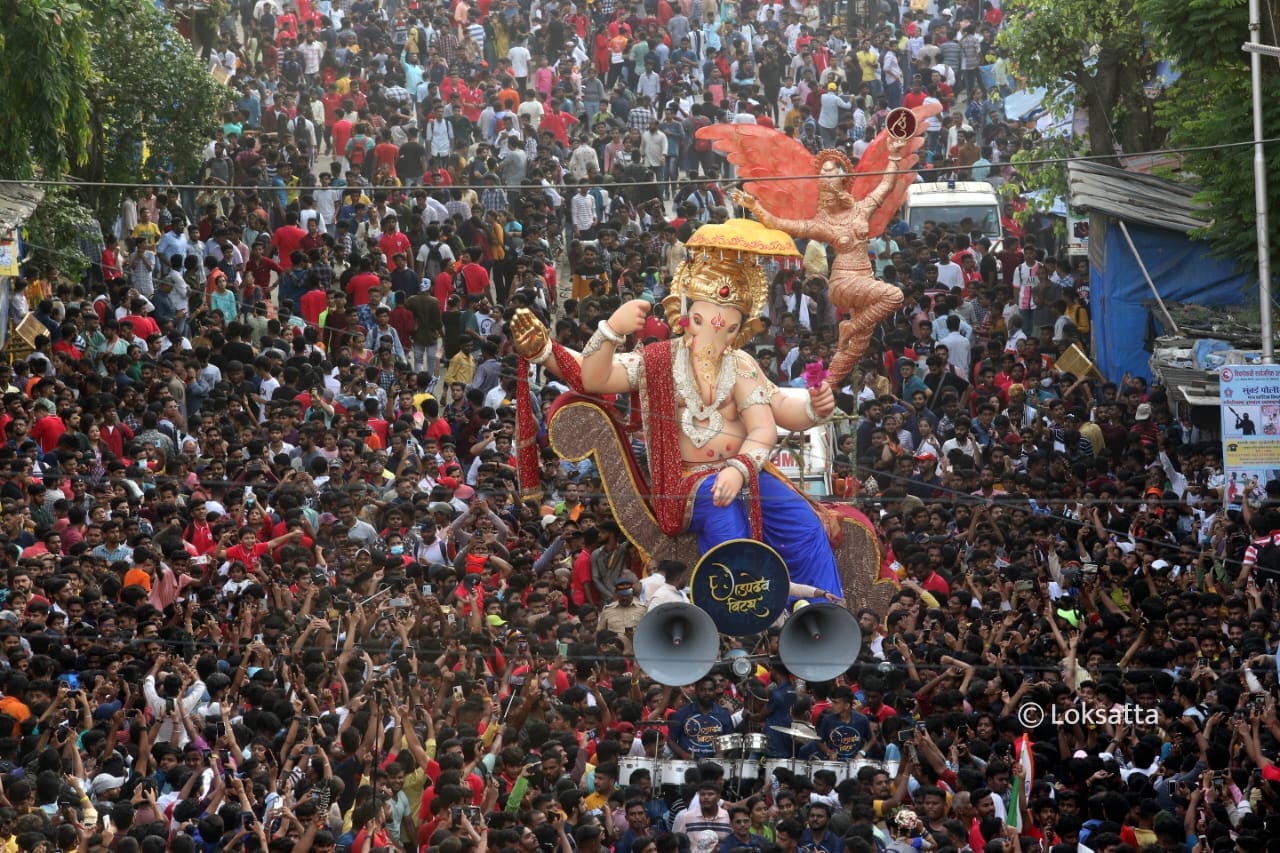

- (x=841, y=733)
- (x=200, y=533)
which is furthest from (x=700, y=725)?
(x=200, y=533)

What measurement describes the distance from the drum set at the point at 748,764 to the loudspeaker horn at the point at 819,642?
1.49 feet

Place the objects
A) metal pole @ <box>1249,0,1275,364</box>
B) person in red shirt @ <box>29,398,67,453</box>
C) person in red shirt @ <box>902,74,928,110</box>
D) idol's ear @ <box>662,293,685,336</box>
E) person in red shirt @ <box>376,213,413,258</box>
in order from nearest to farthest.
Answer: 1. idol's ear @ <box>662,293,685,336</box>
2. person in red shirt @ <box>29,398,67,453</box>
3. metal pole @ <box>1249,0,1275,364</box>
4. person in red shirt @ <box>376,213,413,258</box>
5. person in red shirt @ <box>902,74,928,110</box>

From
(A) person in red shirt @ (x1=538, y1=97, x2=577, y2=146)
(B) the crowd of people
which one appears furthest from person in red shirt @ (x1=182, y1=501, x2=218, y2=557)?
(A) person in red shirt @ (x1=538, y1=97, x2=577, y2=146)

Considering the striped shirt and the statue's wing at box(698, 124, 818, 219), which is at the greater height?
the statue's wing at box(698, 124, 818, 219)

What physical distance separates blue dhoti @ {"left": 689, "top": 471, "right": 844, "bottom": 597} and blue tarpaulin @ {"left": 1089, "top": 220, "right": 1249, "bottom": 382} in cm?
720

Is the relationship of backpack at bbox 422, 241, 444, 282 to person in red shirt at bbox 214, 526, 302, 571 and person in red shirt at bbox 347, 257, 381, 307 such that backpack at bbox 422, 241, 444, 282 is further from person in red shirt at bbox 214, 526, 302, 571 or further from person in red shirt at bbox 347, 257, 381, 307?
person in red shirt at bbox 214, 526, 302, 571

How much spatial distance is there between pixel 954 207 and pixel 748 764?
14.4 m

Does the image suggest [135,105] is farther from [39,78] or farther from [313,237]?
[39,78]

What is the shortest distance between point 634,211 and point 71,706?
14.5 meters

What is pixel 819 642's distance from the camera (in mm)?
17125

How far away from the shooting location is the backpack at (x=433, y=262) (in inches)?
1023

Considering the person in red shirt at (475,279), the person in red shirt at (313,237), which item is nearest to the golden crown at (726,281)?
the person in red shirt at (475,279)

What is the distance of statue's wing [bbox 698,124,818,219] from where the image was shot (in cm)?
1936

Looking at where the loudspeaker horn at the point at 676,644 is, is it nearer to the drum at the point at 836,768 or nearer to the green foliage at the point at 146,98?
the drum at the point at 836,768
